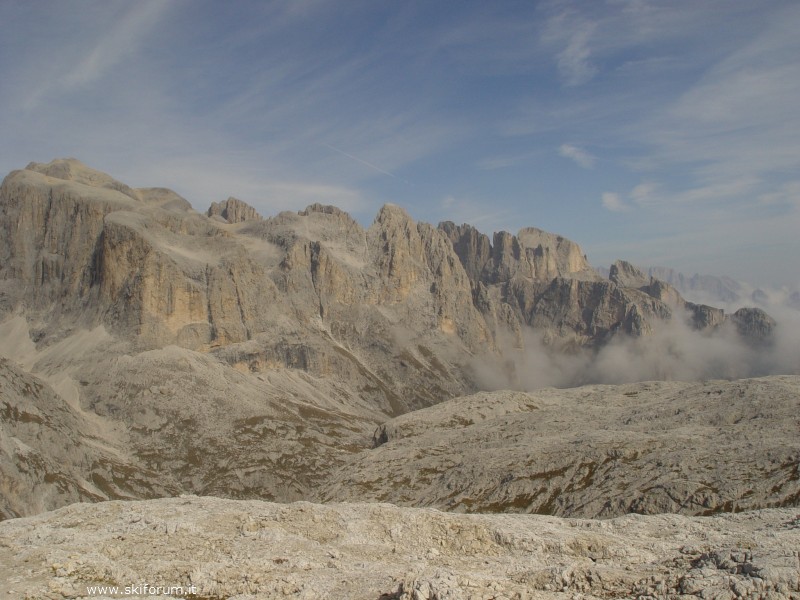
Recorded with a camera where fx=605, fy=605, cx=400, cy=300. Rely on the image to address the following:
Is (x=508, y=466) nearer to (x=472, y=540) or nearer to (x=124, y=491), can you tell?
(x=472, y=540)

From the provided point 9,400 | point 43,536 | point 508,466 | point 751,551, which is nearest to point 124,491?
point 9,400

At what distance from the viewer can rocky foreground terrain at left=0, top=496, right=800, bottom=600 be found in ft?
104

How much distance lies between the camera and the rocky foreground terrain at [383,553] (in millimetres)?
31656

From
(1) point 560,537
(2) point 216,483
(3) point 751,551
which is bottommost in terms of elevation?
(2) point 216,483

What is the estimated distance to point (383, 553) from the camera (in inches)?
Result: 1774

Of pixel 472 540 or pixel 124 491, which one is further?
pixel 124 491

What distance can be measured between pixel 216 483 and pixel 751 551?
603 feet

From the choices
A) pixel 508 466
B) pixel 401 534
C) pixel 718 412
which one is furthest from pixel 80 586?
pixel 718 412

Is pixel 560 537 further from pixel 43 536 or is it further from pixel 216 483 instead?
pixel 216 483

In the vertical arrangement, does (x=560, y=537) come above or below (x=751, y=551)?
below

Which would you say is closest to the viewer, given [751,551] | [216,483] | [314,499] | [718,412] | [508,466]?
[751,551]

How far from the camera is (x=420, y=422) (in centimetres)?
19850

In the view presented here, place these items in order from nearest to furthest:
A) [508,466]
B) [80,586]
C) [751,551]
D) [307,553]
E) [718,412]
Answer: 1. [751,551]
2. [80,586]
3. [307,553]
4. [508,466]
5. [718,412]

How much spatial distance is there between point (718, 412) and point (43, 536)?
13625 centimetres
